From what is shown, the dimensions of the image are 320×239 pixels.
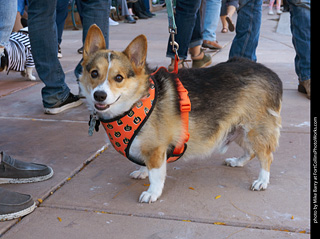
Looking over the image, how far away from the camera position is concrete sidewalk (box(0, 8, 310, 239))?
2451 mm

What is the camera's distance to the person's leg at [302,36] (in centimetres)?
→ 498

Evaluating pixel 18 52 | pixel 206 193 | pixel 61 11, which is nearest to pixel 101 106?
pixel 206 193

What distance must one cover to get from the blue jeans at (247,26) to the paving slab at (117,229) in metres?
3.32

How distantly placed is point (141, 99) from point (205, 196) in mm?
850

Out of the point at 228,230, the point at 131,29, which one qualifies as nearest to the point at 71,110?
the point at 228,230

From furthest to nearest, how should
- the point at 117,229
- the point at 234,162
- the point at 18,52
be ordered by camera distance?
1. the point at 18,52
2. the point at 234,162
3. the point at 117,229

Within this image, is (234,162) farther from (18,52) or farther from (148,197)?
(18,52)

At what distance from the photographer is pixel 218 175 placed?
10.6ft

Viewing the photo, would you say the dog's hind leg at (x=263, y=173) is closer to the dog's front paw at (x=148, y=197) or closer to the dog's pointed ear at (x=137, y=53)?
the dog's front paw at (x=148, y=197)

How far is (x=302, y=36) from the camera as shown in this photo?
5.09m

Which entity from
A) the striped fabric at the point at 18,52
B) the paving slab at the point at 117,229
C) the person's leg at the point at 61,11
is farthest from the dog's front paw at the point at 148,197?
the person's leg at the point at 61,11

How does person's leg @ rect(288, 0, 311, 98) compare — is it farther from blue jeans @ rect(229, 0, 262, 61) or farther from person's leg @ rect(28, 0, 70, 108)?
person's leg @ rect(28, 0, 70, 108)

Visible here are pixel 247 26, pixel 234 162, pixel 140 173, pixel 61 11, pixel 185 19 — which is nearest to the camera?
pixel 140 173

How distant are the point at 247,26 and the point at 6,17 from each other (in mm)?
3251
